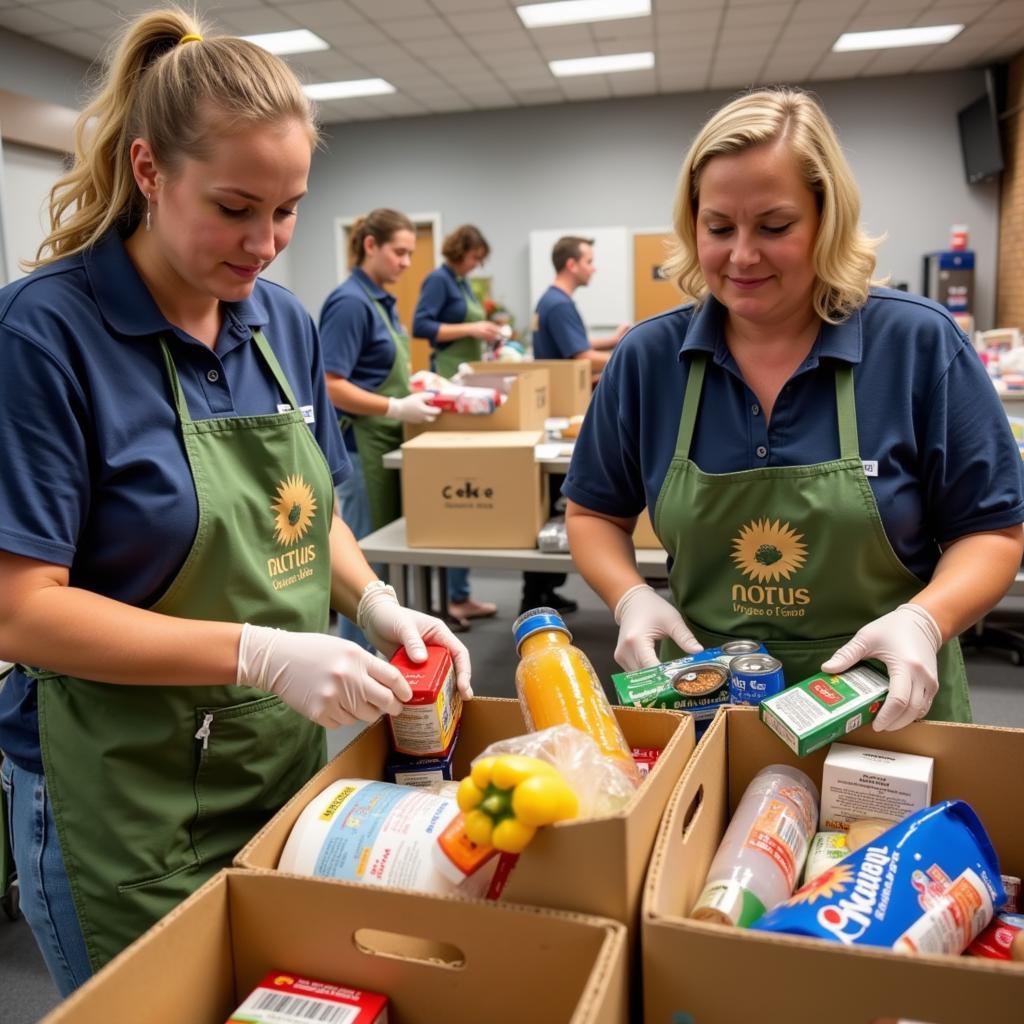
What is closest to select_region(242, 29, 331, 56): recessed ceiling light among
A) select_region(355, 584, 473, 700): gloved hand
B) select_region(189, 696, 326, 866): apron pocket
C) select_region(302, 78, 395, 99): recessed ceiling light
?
select_region(302, 78, 395, 99): recessed ceiling light

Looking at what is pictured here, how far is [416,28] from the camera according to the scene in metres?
6.14

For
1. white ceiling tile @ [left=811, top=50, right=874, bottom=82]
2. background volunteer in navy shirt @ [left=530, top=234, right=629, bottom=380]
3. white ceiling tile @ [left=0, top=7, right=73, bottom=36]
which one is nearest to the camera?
background volunteer in navy shirt @ [left=530, top=234, right=629, bottom=380]

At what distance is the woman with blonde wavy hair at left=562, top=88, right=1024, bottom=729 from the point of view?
1.18 meters

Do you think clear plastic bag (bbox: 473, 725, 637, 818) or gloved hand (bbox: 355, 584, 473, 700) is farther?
gloved hand (bbox: 355, 584, 473, 700)

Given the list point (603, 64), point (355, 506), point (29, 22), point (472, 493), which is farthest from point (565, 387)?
point (29, 22)

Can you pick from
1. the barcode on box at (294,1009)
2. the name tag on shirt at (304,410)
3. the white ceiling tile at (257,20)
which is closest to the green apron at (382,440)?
the name tag on shirt at (304,410)

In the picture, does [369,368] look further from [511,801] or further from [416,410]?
[511,801]

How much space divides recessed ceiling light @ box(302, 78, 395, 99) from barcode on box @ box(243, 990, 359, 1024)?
785 cm

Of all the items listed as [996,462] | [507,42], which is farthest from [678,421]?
[507,42]

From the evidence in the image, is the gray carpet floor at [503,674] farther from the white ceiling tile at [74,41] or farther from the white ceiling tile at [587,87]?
the white ceiling tile at [587,87]

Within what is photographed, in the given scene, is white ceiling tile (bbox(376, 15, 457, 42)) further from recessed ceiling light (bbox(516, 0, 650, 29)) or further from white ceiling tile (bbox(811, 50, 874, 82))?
white ceiling tile (bbox(811, 50, 874, 82))

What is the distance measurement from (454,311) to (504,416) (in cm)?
228

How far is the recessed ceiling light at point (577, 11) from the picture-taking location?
5.85 meters

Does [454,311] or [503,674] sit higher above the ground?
[454,311]
